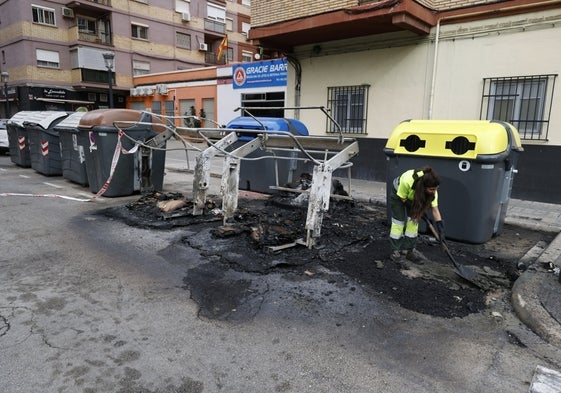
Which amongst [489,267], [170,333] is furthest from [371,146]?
[170,333]

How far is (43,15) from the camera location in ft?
83.3

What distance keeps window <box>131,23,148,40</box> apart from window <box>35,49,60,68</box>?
525 cm

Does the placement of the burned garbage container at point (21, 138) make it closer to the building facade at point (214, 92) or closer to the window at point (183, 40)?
the building facade at point (214, 92)

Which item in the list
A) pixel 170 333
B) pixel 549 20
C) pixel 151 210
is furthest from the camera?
pixel 549 20

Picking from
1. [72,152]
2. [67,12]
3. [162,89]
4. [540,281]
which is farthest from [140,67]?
[540,281]

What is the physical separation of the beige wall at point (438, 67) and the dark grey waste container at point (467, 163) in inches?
135

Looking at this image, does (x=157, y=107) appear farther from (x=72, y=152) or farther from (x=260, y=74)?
(x=72, y=152)

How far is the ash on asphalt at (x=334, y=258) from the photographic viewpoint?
3.61 metres

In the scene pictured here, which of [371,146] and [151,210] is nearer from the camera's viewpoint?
[151,210]

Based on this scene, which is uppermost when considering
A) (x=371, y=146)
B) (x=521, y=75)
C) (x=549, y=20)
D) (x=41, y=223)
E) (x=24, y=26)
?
(x=24, y=26)

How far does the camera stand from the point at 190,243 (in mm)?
5027

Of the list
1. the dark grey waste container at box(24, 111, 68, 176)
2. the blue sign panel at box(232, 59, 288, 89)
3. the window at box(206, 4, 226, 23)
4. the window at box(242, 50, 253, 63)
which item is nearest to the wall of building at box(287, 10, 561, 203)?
the blue sign panel at box(232, 59, 288, 89)

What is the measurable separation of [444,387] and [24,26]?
29.9 meters

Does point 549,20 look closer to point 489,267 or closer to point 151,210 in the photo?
point 489,267
